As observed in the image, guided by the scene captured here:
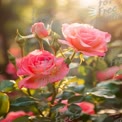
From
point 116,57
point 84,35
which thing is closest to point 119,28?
point 116,57

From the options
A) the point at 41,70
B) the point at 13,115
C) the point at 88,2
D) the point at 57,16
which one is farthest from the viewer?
the point at 57,16

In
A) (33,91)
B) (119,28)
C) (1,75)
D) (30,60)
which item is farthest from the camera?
(1,75)

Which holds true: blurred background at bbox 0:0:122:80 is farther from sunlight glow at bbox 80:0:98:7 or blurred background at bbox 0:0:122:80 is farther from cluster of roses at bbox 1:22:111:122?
cluster of roses at bbox 1:22:111:122

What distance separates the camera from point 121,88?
85 centimetres

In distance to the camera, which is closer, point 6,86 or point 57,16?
point 6,86

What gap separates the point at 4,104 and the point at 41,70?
0.10 metres

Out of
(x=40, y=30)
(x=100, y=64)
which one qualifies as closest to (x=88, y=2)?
(x=100, y=64)

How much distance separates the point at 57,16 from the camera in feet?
3.73

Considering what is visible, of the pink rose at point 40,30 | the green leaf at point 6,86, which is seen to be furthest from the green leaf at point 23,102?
the pink rose at point 40,30

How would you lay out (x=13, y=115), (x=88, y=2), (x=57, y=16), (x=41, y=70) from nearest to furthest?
(x=41, y=70) < (x=13, y=115) < (x=88, y=2) < (x=57, y=16)

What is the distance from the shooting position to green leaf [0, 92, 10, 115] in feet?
2.30

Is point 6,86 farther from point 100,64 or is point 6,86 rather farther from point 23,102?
point 100,64

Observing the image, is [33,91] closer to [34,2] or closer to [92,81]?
[92,81]

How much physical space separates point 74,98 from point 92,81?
252 millimetres
